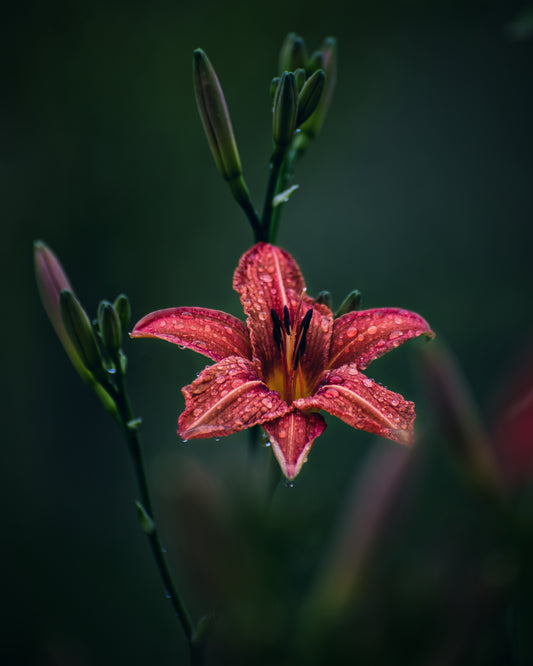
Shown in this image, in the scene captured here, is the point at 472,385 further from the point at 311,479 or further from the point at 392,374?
the point at 311,479

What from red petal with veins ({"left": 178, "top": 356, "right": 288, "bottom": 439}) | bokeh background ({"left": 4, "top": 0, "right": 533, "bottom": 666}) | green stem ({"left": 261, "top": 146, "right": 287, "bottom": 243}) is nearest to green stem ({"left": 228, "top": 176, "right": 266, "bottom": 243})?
green stem ({"left": 261, "top": 146, "right": 287, "bottom": 243})

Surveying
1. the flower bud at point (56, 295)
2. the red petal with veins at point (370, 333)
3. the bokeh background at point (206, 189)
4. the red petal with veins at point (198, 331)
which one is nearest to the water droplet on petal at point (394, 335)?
the red petal with veins at point (370, 333)

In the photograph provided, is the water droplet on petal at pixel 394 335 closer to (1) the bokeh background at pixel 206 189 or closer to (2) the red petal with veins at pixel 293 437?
(2) the red petal with veins at pixel 293 437

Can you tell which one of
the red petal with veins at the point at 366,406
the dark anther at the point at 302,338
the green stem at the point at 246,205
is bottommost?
the red petal with veins at the point at 366,406

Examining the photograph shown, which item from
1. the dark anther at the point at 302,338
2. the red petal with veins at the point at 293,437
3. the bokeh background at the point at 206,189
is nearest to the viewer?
the red petal with veins at the point at 293,437

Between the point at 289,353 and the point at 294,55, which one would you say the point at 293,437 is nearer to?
the point at 289,353

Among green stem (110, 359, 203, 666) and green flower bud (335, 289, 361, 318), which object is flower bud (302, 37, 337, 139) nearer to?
green flower bud (335, 289, 361, 318)

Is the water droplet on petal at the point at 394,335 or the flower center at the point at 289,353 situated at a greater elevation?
the water droplet on petal at the point at 394,335
